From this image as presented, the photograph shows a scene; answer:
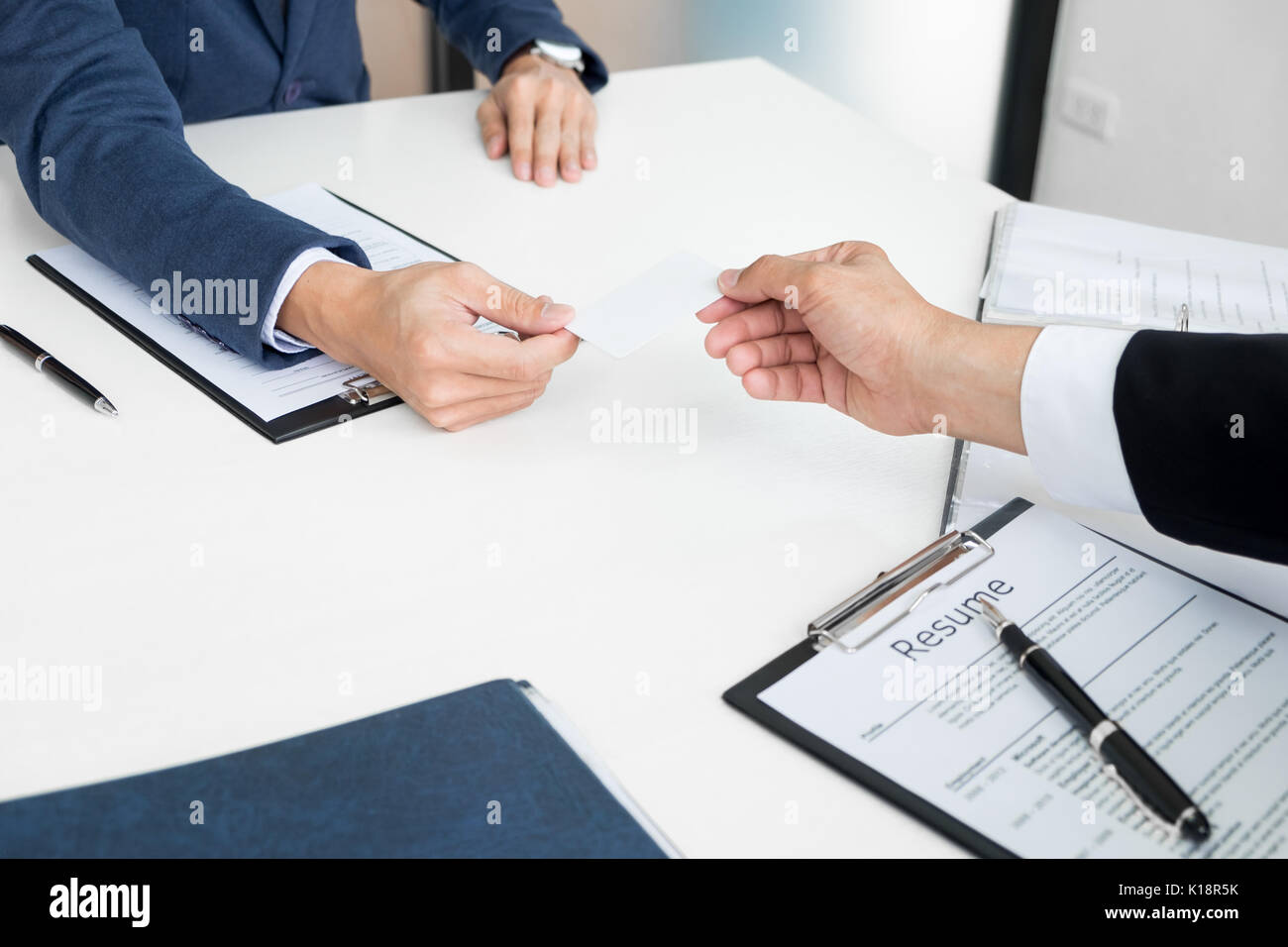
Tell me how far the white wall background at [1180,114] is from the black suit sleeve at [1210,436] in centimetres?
175

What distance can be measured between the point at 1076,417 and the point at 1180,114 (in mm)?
1964

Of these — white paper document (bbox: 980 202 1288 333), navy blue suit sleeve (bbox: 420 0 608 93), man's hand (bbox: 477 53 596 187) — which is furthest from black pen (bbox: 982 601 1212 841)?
navy blue suit sleeve (bbox: 420 0 608 93)

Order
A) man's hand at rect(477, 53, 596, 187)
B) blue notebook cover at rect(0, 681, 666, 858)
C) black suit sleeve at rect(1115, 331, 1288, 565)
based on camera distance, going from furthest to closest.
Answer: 1. man's hand at rect(477, 53, 596, 187)
2. black suit sleeve at rect(1115, 331, 1288, 565)
3. blue notebook cover at rect(0, 681, 666, 858)

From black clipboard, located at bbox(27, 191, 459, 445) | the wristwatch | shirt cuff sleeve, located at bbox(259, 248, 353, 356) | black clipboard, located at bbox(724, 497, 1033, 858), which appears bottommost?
black clipboard, located at bbox(724, 497, 1033, 858)

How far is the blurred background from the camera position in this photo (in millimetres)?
2291

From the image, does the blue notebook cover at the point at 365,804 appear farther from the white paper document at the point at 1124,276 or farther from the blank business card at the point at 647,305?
the white paper document at the point at 1124,276

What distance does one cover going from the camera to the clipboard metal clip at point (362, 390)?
0.97m

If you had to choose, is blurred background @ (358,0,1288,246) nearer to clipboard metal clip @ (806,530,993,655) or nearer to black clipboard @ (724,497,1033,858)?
clipboard metal clip @ (806,530,993,655)

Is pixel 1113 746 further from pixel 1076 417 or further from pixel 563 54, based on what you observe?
pixel 563 54

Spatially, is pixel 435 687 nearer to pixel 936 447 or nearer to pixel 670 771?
pixel 670 771

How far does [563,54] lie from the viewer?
61.3 inches

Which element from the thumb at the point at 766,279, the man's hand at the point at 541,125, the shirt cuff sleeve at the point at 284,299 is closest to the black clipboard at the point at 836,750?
the thumb at the point at 766,279

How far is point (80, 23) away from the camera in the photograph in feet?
3.76
